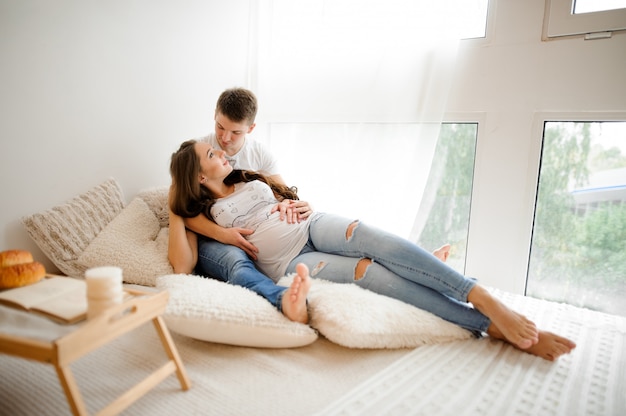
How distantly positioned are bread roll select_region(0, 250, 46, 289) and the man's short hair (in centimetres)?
93

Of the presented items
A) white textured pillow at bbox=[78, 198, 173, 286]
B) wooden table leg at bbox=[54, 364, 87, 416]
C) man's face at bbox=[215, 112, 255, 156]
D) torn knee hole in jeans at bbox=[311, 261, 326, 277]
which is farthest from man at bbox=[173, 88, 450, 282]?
wooden table leg at bbox=[54, 364, 87, 416]

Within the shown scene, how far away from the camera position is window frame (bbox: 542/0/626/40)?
4.65 ft

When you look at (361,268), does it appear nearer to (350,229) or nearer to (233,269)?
(350,229)

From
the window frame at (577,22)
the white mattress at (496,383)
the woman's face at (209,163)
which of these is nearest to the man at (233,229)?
the woman's face at (209,163)

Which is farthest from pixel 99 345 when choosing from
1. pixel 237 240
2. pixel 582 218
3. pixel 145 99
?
pixel 582 218

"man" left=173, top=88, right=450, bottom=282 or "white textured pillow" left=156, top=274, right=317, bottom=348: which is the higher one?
"man" left=173, top=88, right=450, bottom=282

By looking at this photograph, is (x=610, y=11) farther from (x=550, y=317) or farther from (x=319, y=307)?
(x=319, y=307)

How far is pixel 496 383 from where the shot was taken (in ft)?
3.21

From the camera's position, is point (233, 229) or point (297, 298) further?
point (233, 229)

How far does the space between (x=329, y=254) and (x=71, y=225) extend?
990 mm

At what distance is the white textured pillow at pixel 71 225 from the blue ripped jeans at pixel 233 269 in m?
0.41

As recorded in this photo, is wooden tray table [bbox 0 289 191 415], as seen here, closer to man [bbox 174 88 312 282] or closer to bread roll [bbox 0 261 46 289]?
bread roll [bbox 0 261 46 289]

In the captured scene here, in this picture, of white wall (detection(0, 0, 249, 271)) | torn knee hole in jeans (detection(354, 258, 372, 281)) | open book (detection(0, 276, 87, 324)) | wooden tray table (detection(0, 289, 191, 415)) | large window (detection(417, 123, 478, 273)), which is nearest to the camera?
wooden tray table (detection(0, 289, 191, 415))

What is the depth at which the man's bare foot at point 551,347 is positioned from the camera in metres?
1.09
